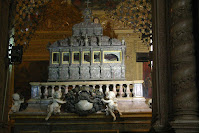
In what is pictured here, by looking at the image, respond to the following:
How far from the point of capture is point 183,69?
5.67 m

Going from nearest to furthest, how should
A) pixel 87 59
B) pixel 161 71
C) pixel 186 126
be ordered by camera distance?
1. pixel 186 126
2. pixel 161 71
3. pixel 87 59

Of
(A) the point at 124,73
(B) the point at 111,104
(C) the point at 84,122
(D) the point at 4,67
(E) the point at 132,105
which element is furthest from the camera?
(A) the point at 124,73

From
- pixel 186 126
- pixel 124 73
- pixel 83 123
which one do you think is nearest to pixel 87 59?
pixel 124 73

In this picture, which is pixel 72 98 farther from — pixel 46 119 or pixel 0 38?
pixel 0 38

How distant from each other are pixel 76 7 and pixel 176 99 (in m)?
10.8

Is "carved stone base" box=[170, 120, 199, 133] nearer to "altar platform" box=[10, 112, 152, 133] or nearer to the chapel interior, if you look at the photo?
the chapel interior

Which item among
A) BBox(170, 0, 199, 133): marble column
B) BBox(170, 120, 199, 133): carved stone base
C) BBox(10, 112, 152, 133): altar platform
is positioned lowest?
BBox(10, 112, 152, 133): altar platform

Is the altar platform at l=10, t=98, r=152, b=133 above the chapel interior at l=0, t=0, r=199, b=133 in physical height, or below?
below

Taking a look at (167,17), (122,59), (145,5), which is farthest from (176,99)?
(122,59)

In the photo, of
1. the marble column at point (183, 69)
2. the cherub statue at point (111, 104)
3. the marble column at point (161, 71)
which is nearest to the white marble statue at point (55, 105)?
the cherub statue at point (111, 104)

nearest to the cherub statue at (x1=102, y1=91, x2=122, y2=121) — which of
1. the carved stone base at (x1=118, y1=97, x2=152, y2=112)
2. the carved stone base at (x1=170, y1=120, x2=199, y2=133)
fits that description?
the carved stone base at (x1=118, y1=97, x2=152, y2=112)

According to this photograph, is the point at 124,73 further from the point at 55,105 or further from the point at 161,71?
the point at 161,71

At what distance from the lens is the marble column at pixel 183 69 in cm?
541

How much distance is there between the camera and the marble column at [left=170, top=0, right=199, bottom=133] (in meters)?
5.41
